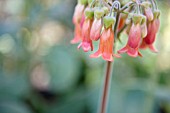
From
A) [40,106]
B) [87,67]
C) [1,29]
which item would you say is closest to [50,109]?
[40,106]

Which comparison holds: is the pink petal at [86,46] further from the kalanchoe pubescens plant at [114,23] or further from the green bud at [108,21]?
the green bud at [108,21]

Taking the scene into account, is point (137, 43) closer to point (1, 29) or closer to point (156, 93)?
point (156, 93)

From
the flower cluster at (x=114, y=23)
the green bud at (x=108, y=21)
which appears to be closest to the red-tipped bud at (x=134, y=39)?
the flower cluster at (x=114, y=23)

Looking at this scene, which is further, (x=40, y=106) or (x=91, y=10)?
(x=40, y=106)

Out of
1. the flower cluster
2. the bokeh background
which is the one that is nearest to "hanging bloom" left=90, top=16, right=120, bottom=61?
the flower cluster

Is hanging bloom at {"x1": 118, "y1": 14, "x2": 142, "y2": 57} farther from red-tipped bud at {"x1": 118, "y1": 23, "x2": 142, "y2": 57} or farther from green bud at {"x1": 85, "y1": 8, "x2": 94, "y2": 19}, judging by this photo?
green bud at {"x1": 85, "y1": 8, "x2": 94, "y2": 19}

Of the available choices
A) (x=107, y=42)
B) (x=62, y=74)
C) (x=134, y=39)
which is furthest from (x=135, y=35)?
(x=62, y=74)

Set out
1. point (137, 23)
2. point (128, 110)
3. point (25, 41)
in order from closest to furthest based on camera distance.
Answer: point (137, 23) < point (128, 110) < point (25, 41)
